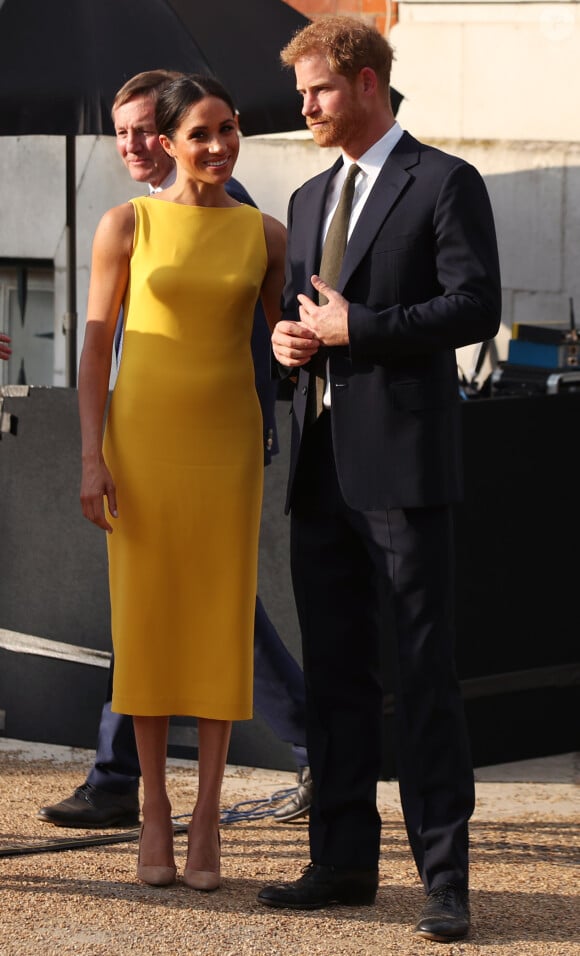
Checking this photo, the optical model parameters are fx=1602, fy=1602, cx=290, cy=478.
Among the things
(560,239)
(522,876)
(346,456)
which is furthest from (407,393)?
(560,239)

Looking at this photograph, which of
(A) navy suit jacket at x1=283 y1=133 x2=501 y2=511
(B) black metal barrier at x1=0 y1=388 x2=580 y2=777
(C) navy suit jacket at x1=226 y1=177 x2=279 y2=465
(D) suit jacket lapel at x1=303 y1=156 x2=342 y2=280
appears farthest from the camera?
(B) black metal barrier at x1=0 y1=388 x2=580 y2=777

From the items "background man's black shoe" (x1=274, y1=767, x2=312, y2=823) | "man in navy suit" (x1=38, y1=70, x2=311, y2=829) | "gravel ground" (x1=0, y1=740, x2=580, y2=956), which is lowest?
"gravel ground" (x1=0, y1=740, x2=580, y2=956)

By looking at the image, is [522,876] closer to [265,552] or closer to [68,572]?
[265,552]

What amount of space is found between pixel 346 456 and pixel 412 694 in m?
0.54

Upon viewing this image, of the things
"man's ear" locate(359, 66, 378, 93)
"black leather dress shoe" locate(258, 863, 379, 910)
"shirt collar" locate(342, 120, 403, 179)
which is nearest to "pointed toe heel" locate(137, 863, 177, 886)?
"black leather dress shoe" locate(258, 863, 379, 910)

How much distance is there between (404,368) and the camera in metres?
3.48

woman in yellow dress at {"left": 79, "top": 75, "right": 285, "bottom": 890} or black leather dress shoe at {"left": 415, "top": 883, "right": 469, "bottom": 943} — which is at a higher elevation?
woman in yellow dress at {"left": 79, "top": 75, "right": 285, "bottom": 890}

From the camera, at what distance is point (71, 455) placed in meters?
5.27

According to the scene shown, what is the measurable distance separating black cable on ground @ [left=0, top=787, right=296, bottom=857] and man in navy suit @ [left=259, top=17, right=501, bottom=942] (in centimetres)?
74

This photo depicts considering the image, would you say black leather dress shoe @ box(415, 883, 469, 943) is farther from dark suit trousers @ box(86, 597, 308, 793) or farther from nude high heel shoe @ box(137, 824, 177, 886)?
dark suit trousers @ box(86, 597, 308, 793)

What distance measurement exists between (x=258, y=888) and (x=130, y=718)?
2.60ft

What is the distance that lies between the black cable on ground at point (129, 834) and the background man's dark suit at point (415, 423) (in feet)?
3.39

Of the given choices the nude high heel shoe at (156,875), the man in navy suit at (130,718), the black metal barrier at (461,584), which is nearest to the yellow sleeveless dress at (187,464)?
the nude high heel shoe at (156,875)

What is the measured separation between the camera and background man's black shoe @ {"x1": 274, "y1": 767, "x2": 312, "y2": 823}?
4.59 meters
